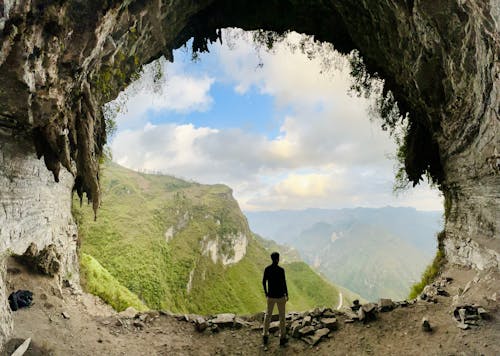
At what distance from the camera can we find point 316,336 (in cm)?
909

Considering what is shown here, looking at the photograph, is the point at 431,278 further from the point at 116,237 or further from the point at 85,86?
the point at 116,237

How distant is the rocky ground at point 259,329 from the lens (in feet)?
25.1

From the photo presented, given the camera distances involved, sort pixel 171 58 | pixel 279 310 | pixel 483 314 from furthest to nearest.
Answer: pixel 171 58
pixel 279 310
pixel 483 314

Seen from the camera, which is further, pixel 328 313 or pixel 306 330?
pixel 328 313

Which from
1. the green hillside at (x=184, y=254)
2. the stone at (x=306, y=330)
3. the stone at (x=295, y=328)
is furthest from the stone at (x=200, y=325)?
the green hillside at (x=184, y=254)

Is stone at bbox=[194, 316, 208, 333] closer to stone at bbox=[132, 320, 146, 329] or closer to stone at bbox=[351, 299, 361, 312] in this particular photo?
stone at bbox=[132, 320, 146, 329]

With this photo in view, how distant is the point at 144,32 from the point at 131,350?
1174 cm

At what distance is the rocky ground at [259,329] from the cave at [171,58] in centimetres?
152

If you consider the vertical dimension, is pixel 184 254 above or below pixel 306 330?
below

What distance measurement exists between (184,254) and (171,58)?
10190 cm

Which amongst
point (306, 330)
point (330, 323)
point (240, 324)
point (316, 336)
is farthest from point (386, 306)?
point (240, 324)

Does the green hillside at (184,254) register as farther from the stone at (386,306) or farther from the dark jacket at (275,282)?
the stone at (386,306)

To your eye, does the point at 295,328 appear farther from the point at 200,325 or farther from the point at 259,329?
the point at 200,325

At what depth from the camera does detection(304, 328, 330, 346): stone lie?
889 centimetres
